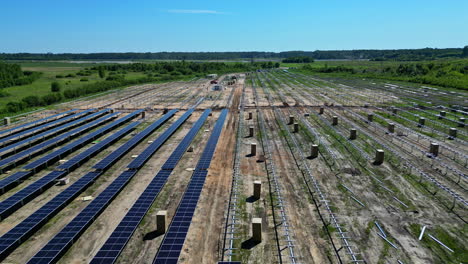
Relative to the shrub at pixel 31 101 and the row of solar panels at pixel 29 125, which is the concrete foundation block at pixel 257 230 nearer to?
the row of solar panels at pixel 29 125

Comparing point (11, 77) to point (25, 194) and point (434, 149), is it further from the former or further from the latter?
point (434, 149)

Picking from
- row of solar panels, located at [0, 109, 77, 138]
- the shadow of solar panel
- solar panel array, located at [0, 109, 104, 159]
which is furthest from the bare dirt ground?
row of solar panels, located at [0, 109, 77, 138]

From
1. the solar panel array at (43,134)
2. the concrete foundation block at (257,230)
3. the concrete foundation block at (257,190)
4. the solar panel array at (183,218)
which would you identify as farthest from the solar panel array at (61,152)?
the concrete foundation block at (257,230)

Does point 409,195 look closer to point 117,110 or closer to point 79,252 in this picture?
point 79,252

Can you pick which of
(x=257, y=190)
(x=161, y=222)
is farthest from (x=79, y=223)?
(x=257, y=190)

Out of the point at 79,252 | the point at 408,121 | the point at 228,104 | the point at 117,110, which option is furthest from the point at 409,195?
the point at 117,110

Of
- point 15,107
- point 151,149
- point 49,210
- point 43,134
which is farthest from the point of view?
point 15,107

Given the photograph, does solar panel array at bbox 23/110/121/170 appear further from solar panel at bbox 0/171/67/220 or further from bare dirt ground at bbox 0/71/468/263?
solar panel at bbox 0/171/67/220

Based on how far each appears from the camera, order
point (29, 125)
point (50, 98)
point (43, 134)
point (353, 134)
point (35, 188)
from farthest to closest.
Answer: point (50, 98) < point (29, 125) < point (43, 134) < point (353, 134) < point (35, 188)
